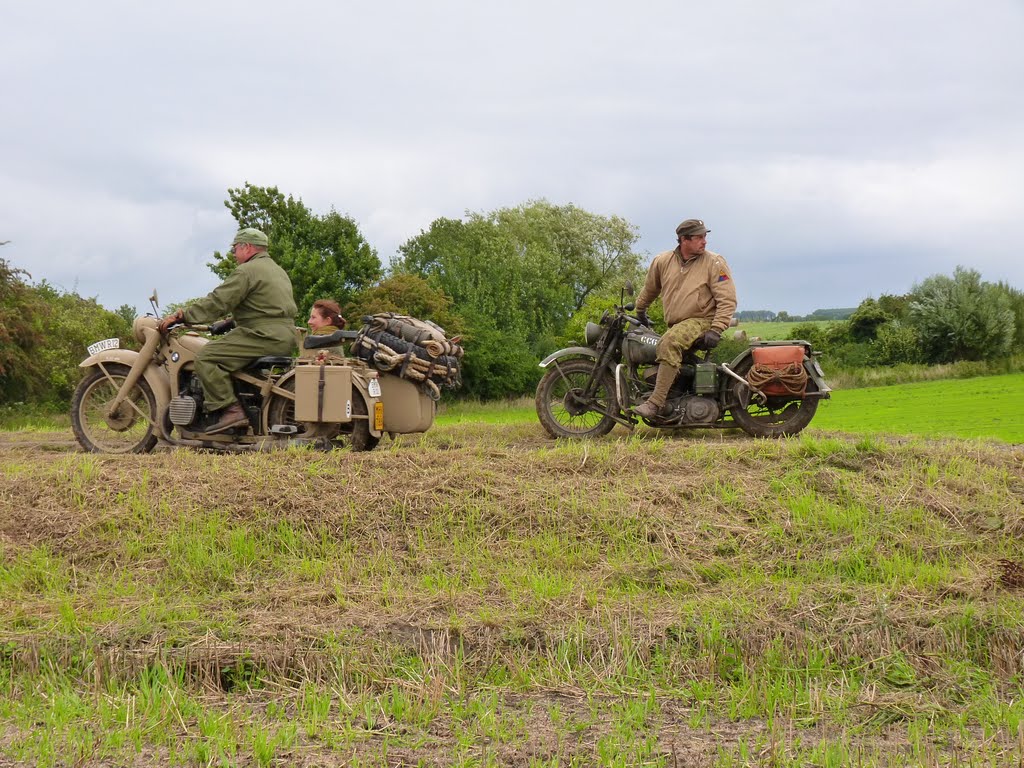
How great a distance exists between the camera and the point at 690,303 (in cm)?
954

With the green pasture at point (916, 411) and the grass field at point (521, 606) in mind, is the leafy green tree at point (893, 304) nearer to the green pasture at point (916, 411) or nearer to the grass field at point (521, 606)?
the green pasture at point (916, 411)

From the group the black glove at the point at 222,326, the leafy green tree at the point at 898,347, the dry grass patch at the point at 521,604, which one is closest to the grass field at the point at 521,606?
the dry grass patch at the point at 521,604

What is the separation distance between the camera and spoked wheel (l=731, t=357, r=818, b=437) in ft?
31.5

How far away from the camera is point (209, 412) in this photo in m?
9.33

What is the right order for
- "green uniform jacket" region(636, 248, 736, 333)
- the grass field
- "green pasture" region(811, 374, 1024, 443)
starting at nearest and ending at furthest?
the grass field, "green uniform jacket" region(636, 248, 736, 333), "green pasture" region(811, 374, 1024, 443)

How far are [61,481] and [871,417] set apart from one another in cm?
1146

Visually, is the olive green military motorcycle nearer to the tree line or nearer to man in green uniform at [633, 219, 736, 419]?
man in green uniform at [633, 219, 736, 419]

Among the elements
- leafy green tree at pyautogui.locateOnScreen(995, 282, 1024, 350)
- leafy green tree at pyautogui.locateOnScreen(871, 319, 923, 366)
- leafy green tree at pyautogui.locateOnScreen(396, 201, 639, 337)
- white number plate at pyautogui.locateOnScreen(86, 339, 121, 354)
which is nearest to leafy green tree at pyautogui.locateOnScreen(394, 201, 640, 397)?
leafy green tree at pyautogui.locateOnScreen(396, 201, 639, 337)

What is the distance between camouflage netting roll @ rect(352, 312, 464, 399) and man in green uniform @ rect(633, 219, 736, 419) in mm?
1967

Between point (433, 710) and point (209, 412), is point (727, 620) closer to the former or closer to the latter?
point (433, 710)

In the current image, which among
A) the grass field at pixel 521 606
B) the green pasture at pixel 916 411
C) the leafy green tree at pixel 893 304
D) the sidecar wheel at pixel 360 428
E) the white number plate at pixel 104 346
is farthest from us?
the leafy green tree at pixel 893 304

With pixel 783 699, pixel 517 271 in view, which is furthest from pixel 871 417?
pixel 517 271

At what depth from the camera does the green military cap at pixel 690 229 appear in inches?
378

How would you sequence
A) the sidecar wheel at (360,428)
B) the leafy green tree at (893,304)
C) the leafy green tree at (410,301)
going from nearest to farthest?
the sidecar wheel at (360,428), the leafy green tree at (410,301), the leafy green tree at (893,304)
